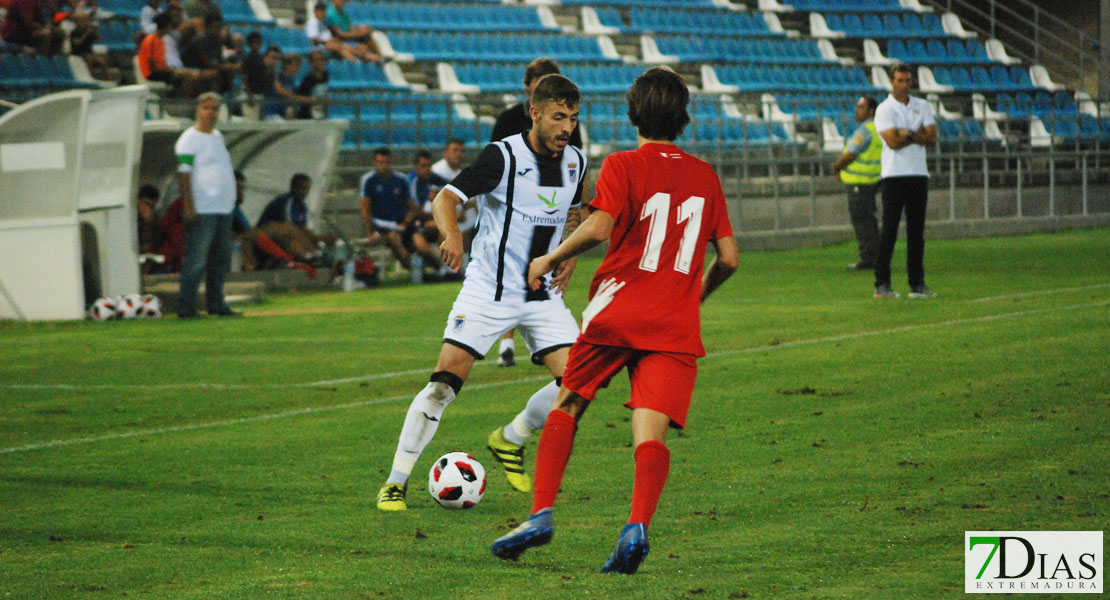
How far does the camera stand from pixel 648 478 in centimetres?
463

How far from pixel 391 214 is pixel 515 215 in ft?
42.9

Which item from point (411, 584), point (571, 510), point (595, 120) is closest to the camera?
point (411, 584)

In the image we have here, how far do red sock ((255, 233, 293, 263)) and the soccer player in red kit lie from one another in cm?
1405

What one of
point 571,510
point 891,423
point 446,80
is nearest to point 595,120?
point 446,80

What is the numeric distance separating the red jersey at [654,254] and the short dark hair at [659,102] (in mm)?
68

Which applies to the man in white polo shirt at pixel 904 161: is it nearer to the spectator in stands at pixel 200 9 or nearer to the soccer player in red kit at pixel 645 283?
the soccer player in red kit at pixel 645 283

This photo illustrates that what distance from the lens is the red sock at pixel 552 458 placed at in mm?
4789

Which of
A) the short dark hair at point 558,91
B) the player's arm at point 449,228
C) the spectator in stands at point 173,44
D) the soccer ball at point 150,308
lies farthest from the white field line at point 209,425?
the spectator in stands at point 173,44

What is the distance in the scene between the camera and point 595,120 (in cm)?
2292

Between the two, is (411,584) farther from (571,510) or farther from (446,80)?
(446,80)

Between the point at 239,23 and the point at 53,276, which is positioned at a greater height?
the point at 239,23

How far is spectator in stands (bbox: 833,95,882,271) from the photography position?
17.5 meters

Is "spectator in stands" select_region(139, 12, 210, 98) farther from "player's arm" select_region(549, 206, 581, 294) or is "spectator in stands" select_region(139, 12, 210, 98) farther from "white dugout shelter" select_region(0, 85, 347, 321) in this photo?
"player's arm" select_region(549, 206, 581, 294)

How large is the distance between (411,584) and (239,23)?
20336 mm
